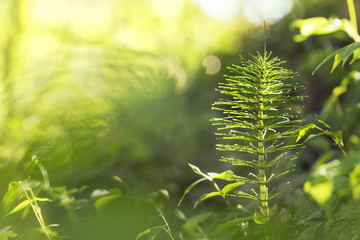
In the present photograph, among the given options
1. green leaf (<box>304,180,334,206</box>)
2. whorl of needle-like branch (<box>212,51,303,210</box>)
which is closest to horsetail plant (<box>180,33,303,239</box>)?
whorl of needle-like branch (<box>212,51,303,210</box>)

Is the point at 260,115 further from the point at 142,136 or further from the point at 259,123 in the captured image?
the point at 142,136

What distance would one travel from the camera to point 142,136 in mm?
3162

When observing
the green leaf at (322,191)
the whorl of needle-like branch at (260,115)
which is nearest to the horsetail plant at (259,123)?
the whorl of needle-like branch at (260,115)

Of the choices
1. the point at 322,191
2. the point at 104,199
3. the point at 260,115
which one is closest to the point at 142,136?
the point at 104,199

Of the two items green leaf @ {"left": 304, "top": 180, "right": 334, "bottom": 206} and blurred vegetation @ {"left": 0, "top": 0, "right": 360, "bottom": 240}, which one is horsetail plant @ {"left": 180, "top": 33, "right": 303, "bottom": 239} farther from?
green leaf @ {"left": 304, "top": 180, "right": 334, "bottom": 206}

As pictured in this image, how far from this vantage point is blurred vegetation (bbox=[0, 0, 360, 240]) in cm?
94

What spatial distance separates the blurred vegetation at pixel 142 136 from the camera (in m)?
0.94

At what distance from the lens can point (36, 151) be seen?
1.39m

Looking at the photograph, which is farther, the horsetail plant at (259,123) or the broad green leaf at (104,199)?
the broad green leaf at (104,199)

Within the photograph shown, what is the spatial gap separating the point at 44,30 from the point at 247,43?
9324 mm

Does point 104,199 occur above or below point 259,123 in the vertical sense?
below

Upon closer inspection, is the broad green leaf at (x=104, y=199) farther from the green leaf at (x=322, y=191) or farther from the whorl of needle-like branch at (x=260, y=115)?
the green leaf at (x=322, y=191)

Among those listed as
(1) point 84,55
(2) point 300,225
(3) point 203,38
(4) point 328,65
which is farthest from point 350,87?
(3) point 203,38

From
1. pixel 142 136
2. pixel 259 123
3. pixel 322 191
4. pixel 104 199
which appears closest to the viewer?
pixel 322 191
